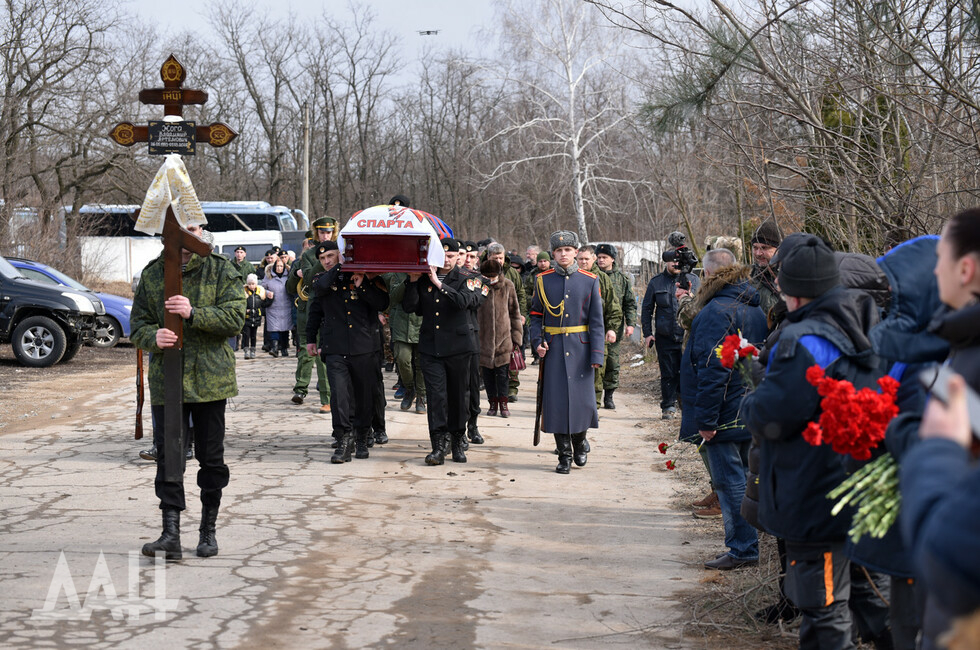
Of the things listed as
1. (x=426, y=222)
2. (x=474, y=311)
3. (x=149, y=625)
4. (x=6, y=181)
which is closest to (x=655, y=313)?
(x=474, y=311)

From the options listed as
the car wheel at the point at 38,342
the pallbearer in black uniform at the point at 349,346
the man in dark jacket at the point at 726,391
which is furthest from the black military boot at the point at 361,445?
the car wheel at the point at 38,342

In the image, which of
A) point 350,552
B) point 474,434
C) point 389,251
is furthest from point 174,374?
point 474,434

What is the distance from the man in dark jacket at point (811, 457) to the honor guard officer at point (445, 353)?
17.7ft

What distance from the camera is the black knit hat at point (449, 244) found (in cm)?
996

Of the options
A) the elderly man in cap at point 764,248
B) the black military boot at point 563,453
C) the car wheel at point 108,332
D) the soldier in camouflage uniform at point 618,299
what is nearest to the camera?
the elderly man in cap at point 764,248

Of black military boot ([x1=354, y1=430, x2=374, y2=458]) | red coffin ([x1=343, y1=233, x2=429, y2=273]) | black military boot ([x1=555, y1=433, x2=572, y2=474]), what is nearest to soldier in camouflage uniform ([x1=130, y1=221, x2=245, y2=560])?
red coffin ([x1=343, y1=233, x2=429, y2=273])

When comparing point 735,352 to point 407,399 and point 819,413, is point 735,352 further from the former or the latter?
point 407,399

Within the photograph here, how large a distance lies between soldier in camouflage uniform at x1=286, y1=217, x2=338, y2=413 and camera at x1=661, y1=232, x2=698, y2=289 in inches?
141

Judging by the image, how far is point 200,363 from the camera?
5.97m

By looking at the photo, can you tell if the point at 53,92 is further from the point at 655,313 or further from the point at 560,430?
the point at 560,430

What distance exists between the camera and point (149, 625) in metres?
4.82

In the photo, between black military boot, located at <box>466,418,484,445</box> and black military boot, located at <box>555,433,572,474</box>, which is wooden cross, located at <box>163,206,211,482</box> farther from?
black military boot, located at <box>466,418,484,445</box>

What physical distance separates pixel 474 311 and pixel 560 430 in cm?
152

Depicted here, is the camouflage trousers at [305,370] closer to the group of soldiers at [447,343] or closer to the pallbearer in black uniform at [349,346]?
the group of soldiers at [447,343]
